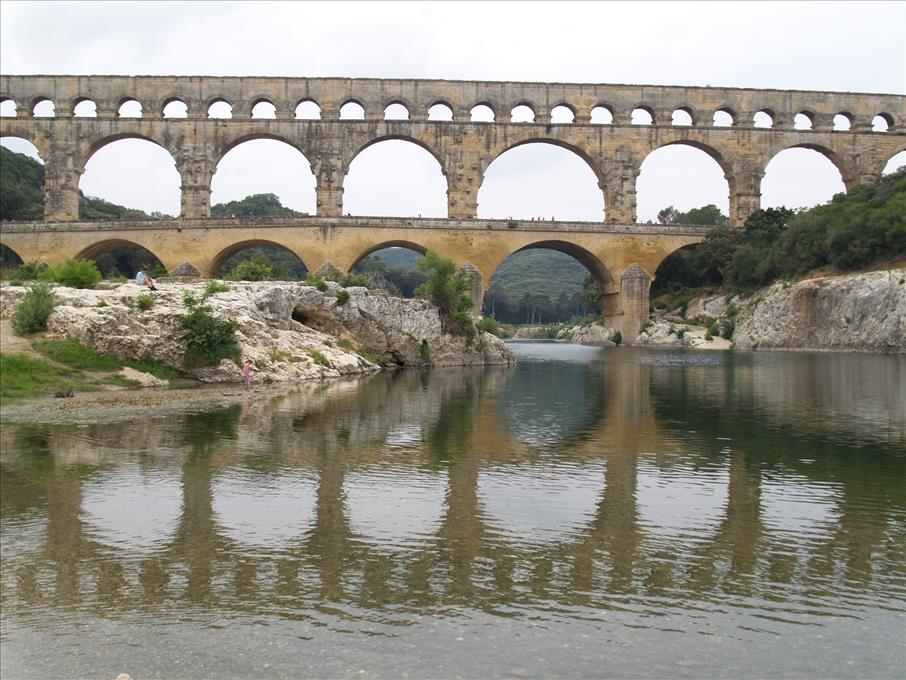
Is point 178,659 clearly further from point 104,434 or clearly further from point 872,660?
point 104,434

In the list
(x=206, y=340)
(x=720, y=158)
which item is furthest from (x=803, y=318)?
(x=206, y=340)

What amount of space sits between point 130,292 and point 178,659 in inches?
795

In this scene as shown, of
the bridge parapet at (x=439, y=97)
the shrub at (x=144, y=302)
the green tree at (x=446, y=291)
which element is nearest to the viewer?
the shrub at (x=144, y=302)

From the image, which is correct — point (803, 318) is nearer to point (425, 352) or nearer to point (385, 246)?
point (425, 352)

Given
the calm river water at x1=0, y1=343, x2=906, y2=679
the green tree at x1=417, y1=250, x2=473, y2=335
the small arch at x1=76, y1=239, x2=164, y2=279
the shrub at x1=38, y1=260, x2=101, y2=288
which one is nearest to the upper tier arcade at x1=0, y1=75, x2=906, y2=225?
the small arch at x1=76, y1=239, x2=164, y2=279

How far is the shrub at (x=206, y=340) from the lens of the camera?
819 inches

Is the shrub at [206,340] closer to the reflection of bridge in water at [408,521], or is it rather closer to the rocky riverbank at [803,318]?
the reflection of bridge in water at [408,521]

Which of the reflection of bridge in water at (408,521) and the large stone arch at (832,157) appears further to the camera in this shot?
the large stone arch at (832,157)

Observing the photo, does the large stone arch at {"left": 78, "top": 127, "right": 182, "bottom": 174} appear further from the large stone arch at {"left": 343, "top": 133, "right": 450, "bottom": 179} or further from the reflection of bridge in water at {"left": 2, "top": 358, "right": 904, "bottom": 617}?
the reflection of bridge in water at {"left": 2, "top": 358, "right": 904, "bottom": 617}

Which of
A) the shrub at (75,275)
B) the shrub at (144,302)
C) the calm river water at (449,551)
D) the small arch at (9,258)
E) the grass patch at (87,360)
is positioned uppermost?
the small arch at (9,258)

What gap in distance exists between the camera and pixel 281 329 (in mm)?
24734

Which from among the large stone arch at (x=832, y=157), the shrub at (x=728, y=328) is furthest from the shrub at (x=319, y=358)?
the large stone arch at (x=832, y=157)

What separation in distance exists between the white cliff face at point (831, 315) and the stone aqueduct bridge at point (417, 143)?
577 centimetres

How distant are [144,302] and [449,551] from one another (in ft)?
58.0
